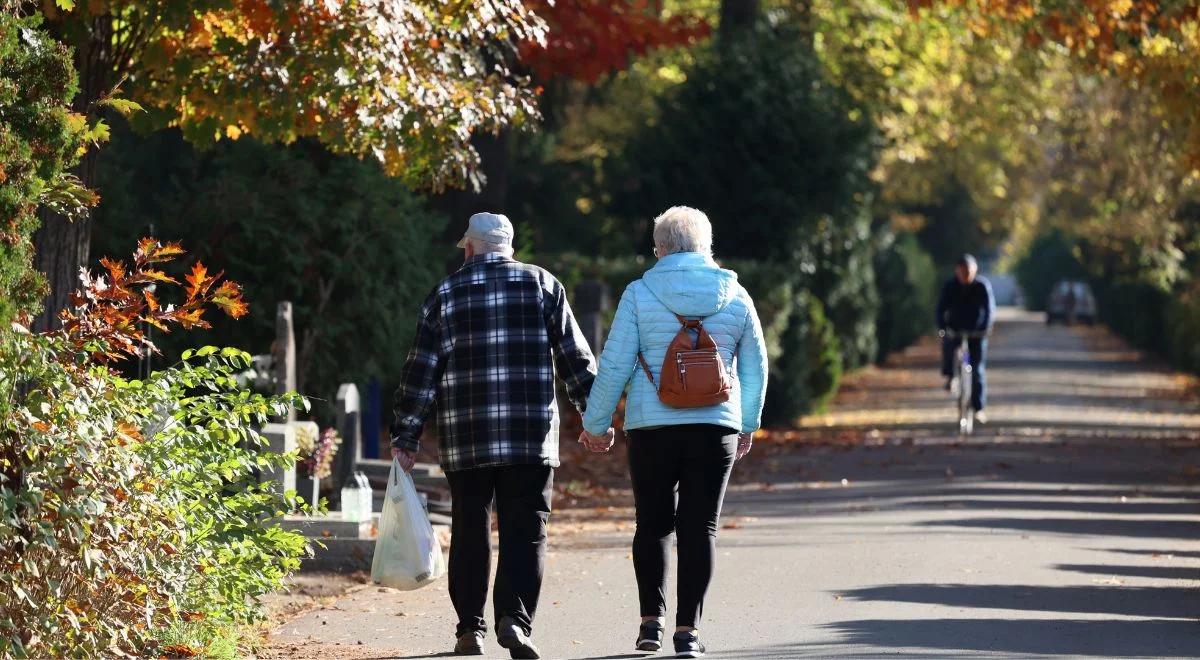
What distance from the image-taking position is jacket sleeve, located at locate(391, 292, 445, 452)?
24.0 ft

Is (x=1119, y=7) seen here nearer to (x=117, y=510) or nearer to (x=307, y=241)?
(x=307, y=241)

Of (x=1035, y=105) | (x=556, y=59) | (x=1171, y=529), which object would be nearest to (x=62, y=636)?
(x=1171, y=529)

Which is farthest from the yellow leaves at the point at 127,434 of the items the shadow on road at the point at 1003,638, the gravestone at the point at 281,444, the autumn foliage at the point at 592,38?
the autumn foliage at the point at 592,38

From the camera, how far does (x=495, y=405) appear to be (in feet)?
23.6

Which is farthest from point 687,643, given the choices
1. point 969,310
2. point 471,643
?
point 969,310

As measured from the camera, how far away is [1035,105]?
109ft

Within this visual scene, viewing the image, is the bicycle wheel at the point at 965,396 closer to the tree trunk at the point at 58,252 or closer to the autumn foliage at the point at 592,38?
the autumn foliage at the point at 592,38

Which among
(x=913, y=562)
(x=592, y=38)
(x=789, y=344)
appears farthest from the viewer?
(x=789, y=344)

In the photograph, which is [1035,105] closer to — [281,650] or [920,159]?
[920,159]

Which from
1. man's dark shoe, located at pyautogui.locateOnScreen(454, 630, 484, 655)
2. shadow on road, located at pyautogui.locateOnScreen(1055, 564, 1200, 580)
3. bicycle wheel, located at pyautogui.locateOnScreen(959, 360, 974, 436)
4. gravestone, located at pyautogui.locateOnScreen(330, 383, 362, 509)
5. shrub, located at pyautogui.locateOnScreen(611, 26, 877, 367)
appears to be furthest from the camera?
shrub, located at pyautogui.locateOnScreen(611, 26, 877, 367)

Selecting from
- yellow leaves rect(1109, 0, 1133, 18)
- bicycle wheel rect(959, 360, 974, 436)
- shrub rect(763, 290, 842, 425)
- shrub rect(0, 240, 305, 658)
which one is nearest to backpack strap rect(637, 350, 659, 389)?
shrub rect(0, 240, 305, 658)

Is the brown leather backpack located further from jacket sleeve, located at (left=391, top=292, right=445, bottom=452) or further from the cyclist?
the cyclist

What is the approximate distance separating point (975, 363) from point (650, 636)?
1224 cm

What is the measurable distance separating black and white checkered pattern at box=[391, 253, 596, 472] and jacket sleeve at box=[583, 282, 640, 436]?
18 centimetres
